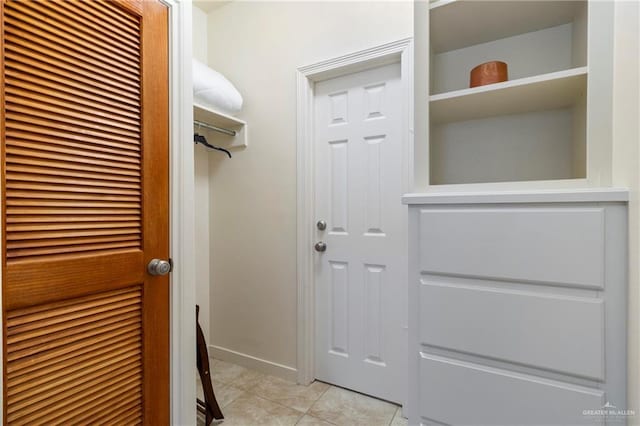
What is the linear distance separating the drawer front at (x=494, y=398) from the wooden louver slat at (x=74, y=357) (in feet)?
3.23

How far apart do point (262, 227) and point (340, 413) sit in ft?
3.84

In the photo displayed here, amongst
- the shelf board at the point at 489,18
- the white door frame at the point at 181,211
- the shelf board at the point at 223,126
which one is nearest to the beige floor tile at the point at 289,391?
the white door frame at the point at 181,211

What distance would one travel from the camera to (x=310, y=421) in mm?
1543

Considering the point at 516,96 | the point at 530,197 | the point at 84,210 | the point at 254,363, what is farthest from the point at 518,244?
the point at 254,363

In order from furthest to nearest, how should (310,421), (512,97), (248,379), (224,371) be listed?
(224,371), (248,379), (310,421), (512,97)

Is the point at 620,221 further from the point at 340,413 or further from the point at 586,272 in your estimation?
the point at 340,413

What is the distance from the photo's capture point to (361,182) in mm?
1772

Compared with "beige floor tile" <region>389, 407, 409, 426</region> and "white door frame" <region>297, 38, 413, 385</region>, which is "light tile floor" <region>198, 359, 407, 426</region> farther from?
"white door frame" <region>297, 38, 413, 385</region>

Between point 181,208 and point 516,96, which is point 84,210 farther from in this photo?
point 516,96

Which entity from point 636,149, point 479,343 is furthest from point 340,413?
point 636,149

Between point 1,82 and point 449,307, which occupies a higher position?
point 1,82

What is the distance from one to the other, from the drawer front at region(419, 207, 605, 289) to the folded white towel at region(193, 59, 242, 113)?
58.8 inches

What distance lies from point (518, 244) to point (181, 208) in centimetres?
116

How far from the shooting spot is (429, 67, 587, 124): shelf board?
0.88 metres
